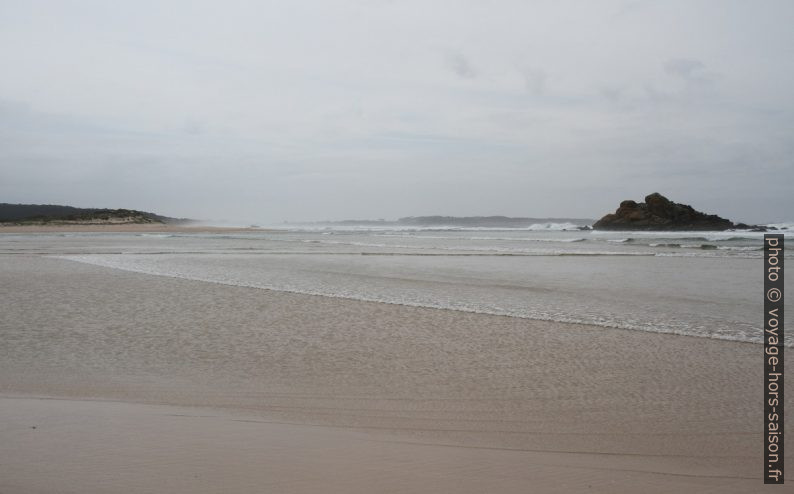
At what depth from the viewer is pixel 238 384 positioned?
5293mm

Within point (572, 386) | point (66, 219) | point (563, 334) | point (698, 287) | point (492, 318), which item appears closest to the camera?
point (572, 386)

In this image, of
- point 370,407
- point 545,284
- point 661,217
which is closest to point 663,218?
point 661,217

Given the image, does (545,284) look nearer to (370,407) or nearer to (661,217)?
(370,407)

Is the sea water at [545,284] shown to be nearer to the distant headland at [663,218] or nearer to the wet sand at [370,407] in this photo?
the wet sand at [370,407]

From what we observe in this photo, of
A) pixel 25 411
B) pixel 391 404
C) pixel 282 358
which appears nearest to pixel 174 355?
pixel 282 358

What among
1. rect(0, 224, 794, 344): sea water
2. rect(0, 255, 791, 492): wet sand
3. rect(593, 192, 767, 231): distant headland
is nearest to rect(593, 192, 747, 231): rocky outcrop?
rect(593, 192, 767, 231): distant headland

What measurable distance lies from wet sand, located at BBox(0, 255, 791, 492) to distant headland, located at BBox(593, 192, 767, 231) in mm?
60415

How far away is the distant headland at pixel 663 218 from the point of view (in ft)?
200

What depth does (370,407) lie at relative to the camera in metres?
4.68

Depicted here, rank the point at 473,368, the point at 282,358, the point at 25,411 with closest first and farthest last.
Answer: the point at 25,411
the point at 473,368
the point at 282,358

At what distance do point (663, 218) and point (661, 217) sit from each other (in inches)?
11.0

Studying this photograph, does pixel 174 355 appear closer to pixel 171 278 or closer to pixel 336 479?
pixel 336 479

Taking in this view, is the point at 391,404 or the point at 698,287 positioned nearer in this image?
the point at 391,404

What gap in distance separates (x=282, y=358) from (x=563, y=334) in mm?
3849
